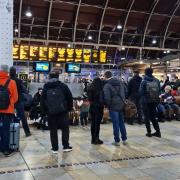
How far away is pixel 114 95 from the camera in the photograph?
21.4 ft

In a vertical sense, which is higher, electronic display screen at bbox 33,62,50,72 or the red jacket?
electronic display screen at bbox 33,62,50,72

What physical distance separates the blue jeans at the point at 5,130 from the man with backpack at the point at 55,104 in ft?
2.04

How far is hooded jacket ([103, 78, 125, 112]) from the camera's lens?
21.2 ft

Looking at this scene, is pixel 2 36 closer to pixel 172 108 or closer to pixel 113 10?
pixel 172 108

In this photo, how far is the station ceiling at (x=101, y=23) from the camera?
73.7 feet

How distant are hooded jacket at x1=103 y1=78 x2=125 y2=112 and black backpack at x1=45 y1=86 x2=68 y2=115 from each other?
1.00 meters

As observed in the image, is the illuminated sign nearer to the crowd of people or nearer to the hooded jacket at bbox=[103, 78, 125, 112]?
the crowd of people

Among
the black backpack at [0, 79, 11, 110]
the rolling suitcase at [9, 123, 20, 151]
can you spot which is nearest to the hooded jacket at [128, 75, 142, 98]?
the rolling suitcase at [9, 123, 20, 151]

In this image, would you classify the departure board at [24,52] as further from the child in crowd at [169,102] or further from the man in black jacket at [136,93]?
the child in crowd at [169,102]

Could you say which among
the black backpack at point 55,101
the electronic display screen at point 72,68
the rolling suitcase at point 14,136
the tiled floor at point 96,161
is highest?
the electronic display screen at point 72,68

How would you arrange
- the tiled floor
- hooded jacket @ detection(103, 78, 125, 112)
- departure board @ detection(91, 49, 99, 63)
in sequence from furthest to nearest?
departure board @ detection(91, 49, 99, 63), hooded jacket @ detection(103, 78, 125, 112), the tiled floor

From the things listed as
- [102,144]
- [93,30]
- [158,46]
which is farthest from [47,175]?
[158,46]

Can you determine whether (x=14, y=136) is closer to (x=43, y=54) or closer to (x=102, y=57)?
(x=43, y=54)

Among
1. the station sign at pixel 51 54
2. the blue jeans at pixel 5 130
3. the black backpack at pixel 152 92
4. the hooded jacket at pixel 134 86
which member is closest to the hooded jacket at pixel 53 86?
the blue jeans at pixel 5 130
